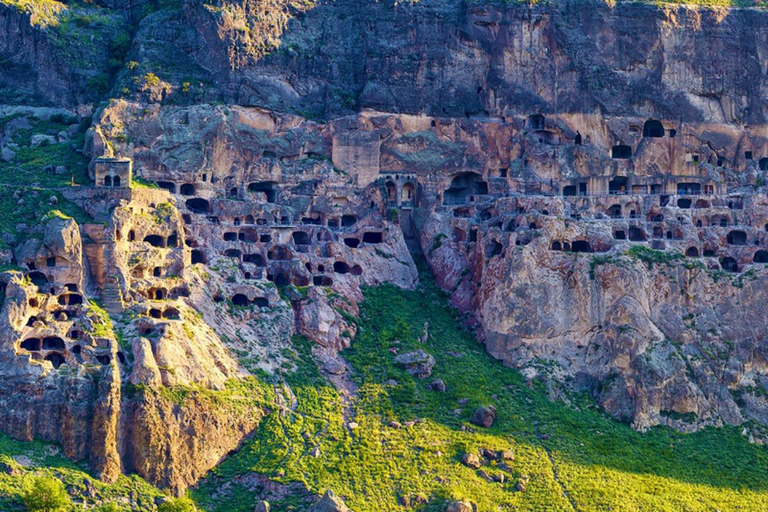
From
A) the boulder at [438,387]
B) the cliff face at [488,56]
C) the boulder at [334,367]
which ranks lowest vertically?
the boulder at [438,387]

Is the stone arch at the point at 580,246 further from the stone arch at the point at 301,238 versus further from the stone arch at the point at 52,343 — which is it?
the stone arch at the point at 52,343

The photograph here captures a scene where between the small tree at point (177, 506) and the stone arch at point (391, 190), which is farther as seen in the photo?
the stone arch at point (391, 190)

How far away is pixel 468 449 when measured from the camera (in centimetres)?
8106

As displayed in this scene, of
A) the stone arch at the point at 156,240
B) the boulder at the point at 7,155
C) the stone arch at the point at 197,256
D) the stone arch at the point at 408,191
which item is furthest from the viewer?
the stone arch at the point at 408,191

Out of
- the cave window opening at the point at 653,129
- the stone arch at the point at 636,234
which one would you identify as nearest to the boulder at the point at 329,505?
the stone arch at the point at 636,234

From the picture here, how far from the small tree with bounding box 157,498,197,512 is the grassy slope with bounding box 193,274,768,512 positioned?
1.84 metres

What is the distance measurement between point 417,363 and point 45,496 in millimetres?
25620

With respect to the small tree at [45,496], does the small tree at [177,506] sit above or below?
below

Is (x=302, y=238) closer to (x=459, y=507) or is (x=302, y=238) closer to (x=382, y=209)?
(x=382, y=209)

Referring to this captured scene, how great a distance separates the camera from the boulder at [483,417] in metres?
83.4

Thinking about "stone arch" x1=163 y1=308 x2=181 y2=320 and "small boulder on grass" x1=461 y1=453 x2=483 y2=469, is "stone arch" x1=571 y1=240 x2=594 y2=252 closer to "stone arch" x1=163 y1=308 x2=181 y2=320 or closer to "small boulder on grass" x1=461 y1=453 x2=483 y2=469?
"small boulder on grass" x1=461 y1=453 x2=483 y2=469

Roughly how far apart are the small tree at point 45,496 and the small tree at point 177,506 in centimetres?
485

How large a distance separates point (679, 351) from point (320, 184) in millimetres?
28083

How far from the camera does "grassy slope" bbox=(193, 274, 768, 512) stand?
78.4 metres
